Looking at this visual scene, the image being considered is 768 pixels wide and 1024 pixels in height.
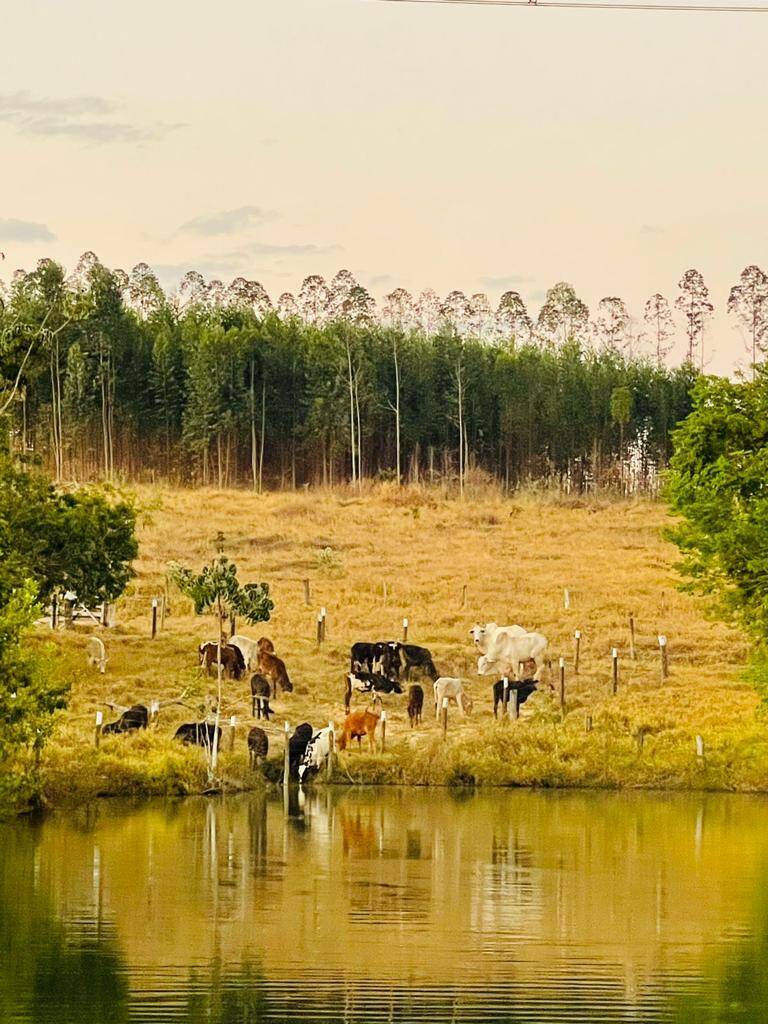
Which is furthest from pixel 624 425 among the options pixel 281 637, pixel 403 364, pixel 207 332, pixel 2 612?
pixel 2 612

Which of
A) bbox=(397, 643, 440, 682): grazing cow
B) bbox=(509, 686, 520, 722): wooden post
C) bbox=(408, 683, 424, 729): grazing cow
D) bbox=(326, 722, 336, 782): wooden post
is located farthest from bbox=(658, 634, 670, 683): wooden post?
bbox=(326, 722, 336, 782): wooden post

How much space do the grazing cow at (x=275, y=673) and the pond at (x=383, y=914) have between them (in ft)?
28.6

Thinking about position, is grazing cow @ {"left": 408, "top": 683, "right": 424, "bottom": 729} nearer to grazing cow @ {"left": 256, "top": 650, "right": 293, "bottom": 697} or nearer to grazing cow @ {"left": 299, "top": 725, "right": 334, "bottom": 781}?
grazing cow @ {"left": 256, "top": 650, "right": 293, "bottom": 697}

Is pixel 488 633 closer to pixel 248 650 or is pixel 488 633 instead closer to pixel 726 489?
pixel 248 650

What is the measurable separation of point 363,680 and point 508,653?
4811 mm

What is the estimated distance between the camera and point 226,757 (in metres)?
46.7

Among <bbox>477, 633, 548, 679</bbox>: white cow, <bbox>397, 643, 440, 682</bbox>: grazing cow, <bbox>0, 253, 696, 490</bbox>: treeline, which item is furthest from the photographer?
<bbox>0, 253, 696, 490</bbox>: treeline

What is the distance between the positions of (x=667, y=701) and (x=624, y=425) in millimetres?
61826

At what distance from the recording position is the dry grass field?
4828 cm

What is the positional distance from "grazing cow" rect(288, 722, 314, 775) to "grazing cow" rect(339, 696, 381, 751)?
1.05 metres

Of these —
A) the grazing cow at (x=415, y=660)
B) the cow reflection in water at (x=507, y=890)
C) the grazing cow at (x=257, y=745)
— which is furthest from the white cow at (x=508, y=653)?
the cow reflection in water at (x=507, y=890)

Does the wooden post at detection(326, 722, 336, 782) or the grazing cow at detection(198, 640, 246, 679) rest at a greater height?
the grazing cow at detection(198, 640, 246, 679)

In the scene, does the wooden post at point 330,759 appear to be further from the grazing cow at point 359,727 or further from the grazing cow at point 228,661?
the grazing cow at point 228,661

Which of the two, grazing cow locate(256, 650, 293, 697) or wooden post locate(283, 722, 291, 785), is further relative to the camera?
grazing cow locate(256, 650, 293, 697)
